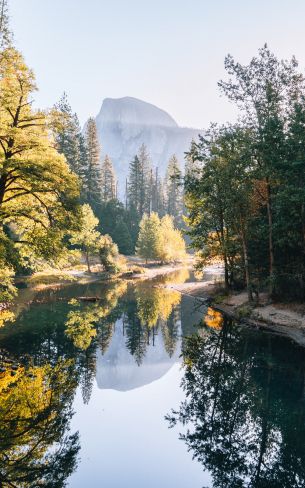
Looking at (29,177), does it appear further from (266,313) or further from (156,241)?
(156,241)

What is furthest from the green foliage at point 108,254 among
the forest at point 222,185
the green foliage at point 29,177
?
the green foliage at point 29,177

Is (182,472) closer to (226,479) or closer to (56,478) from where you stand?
(226,479)

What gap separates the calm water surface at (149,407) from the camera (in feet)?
32.3

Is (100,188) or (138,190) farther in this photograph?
(138,190)

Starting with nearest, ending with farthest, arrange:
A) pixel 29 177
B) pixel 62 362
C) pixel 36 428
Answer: pixel 36 428 < pixel 29 177 < pixel 62 362

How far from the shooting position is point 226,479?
9.57 meters

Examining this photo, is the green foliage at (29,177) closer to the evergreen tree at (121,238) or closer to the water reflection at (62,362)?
the water reflection at (62,362)

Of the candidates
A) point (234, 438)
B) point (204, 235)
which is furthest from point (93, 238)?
point (234, 438)

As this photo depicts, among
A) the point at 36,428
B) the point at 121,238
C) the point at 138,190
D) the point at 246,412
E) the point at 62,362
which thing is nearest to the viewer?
the point at 36,428

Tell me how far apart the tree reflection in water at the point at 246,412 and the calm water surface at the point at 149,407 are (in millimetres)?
41

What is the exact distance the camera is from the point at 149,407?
1495 cm

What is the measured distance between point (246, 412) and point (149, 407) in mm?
4007

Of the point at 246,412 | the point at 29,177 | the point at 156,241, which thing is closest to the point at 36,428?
the point at 246,412

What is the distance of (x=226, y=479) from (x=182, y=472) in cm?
123
